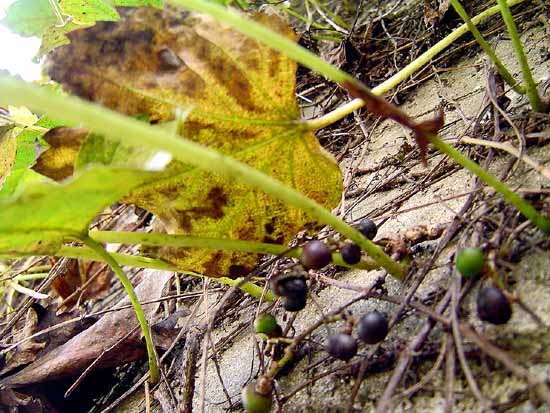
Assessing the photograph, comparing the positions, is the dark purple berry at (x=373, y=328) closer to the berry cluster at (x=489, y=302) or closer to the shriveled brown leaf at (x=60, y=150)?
the berry cluster at (x=489, y=302)

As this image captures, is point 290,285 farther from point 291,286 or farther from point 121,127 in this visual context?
point 121,127

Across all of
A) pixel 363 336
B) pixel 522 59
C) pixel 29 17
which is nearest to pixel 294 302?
pixel 363 336

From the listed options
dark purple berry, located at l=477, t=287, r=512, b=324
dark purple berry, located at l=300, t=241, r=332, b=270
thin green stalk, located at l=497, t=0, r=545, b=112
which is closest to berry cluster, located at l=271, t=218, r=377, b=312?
dark purple berry, located at l=300, t=241, r=332, b=270

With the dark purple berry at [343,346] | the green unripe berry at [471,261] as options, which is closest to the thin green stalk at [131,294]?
the dark purple berry at [343,346]

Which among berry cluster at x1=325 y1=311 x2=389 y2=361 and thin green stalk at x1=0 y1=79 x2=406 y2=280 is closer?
thin green stalk at x1=0 y1=79 x2=406 y2=280

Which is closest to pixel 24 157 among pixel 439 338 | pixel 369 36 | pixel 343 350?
pixel 343 350

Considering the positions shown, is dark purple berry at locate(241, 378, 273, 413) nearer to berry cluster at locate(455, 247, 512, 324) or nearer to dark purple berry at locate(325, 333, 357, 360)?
dark purple berry at locate(325, 333, 357, 360)
